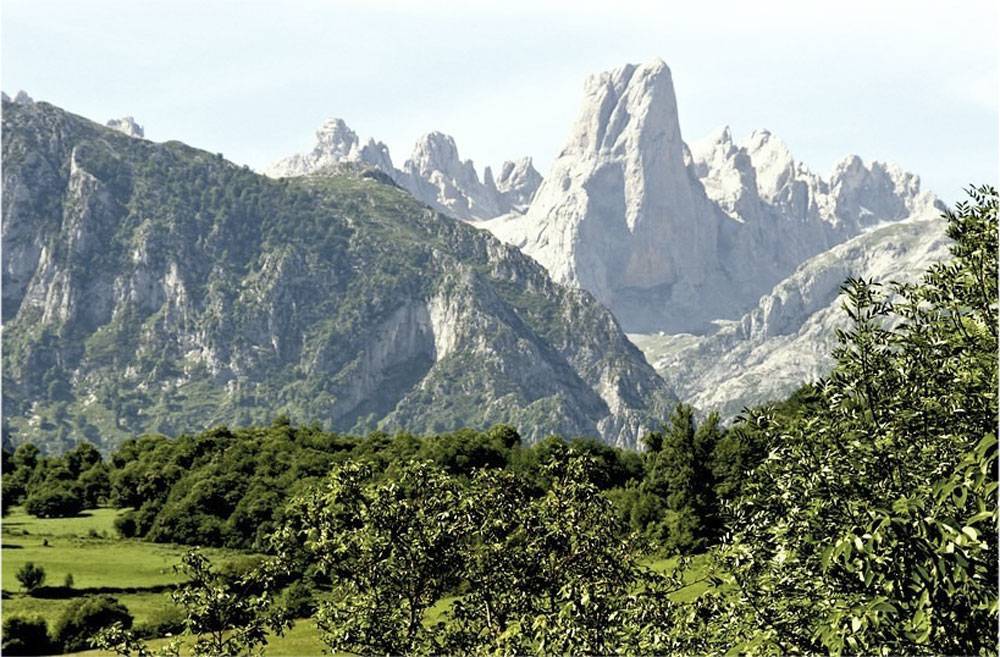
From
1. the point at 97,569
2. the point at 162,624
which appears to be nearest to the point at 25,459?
the point at 97,569

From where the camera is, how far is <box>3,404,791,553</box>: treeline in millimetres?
91688

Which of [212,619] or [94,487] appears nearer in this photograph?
[212,619]

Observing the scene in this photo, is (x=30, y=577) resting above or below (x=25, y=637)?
above

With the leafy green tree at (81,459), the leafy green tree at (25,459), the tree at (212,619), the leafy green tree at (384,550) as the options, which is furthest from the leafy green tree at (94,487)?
the leafy green tree at (384,550)

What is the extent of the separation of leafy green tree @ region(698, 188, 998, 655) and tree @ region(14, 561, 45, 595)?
69577 mm

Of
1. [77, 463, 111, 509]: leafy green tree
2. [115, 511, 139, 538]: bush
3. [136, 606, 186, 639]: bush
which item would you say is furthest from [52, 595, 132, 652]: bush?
[77, 463, 111, 509]: leafy green tree

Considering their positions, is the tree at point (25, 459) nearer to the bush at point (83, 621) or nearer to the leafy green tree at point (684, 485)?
the bush at point (83, 621)

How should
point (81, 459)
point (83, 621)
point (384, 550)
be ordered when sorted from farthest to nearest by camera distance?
point (81, 459), point (83, 621), point (384, 550)

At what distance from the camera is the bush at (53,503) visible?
120125mm

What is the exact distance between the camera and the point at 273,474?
4722 inches

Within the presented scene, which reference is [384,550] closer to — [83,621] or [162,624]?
[162,624]

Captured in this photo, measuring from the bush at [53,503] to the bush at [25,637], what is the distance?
2166 inches

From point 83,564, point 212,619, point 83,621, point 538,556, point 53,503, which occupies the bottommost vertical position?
point 83,621

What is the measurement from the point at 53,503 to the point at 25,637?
186 feet
